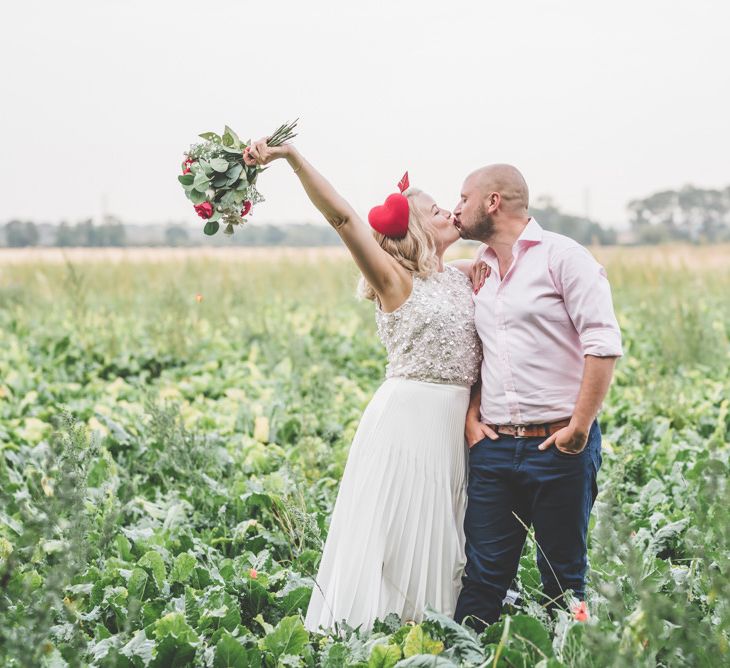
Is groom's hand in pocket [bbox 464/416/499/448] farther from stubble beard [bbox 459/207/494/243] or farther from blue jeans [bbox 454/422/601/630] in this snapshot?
stubble beard [bbox 459/207/494/243]

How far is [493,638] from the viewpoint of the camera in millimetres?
2799

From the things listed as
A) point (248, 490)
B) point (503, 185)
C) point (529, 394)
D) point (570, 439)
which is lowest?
point (248, 490)

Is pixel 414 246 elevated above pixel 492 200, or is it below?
below

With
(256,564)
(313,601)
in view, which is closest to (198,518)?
(256,564)

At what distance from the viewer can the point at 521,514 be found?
3.07 meters

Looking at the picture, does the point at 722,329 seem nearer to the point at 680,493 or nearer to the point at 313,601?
the point at 680,493

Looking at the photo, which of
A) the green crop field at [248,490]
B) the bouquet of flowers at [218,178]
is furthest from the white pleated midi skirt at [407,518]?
the bouquet of flowers at [218,178]

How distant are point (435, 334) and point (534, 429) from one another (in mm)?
483

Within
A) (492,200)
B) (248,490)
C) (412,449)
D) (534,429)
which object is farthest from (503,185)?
(248,490)

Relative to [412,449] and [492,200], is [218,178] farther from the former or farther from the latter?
[412,449]

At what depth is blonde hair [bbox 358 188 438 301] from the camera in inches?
123

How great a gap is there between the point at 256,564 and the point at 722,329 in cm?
707

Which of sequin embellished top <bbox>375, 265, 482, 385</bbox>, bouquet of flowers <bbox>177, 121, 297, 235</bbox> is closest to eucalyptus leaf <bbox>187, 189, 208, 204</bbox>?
bouquet of flowers <bbox>177, 121, 297, 235</bbox>

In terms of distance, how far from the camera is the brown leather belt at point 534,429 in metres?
2.90
